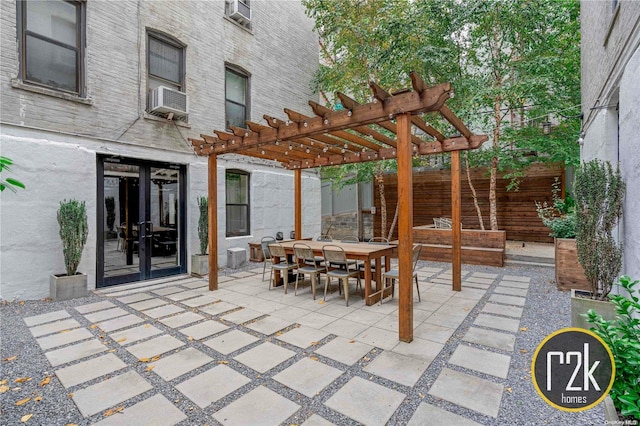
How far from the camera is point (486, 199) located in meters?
10.2

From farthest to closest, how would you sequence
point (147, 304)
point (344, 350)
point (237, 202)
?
point (237, 202), point (147, 304), point (344, 350)

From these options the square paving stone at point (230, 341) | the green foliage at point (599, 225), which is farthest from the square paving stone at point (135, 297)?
the green foliage at point (599, 225)

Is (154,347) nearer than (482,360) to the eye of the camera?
No

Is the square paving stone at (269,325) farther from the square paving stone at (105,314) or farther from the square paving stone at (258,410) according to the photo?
the square paving stone at (105,314)

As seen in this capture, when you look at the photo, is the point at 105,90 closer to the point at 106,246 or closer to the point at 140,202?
the point at 140,202

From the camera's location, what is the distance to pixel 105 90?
17.8 feet

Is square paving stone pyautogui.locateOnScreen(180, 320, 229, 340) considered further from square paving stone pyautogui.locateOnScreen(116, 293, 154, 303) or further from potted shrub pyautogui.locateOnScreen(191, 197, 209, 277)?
potted shrub pyautogui.locateOnScreen(191, 197, 209, 277)

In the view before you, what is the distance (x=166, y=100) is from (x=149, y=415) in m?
5.62

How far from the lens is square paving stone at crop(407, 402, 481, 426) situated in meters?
1.96

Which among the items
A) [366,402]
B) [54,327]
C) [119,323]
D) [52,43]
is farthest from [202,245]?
[366,402]

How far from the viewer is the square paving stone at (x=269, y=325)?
138 inches

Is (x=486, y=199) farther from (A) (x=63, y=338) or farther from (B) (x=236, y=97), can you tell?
(A) (x=63, y=338)

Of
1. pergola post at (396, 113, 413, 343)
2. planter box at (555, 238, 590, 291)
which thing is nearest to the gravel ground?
pergola post at (396, 113, 413, 343)

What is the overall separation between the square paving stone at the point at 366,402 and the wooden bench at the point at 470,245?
19.1 feet
